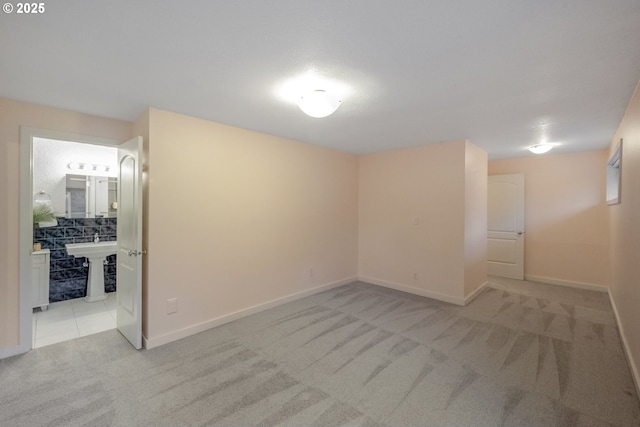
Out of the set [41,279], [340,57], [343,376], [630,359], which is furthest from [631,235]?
[41,279]

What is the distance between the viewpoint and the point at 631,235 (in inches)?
93.7

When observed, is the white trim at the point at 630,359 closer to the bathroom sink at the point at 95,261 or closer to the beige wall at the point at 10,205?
the beige wall at the point at 10,205

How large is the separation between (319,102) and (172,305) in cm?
245

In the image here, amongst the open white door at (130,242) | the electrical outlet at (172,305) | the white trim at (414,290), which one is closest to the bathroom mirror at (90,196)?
the open white door at (130,242)

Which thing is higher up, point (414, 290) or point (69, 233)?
point (69, 233)

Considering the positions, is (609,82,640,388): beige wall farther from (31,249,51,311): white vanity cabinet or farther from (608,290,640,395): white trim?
(31,249,51,311): white vanity cabinet

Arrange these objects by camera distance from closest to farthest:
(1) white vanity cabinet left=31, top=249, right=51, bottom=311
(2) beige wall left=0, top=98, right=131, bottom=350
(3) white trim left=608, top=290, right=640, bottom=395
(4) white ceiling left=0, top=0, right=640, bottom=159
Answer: (4) white ceiling left=0, top=0, right=640, bottom=159, (3) white trim left=608, top=290, right=640, bottom=395, (2) beige wall left=0, top=98, right=131, bottom=350, (1) white vanity cabinet left=31, top=249, right=51, bottom=311

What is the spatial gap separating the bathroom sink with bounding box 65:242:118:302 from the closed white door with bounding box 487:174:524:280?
652 cm

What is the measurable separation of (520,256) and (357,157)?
356 centimetres

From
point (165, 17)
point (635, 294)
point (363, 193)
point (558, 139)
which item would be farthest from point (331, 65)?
point (558, 139)

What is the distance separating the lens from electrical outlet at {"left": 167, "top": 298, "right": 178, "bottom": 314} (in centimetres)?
278

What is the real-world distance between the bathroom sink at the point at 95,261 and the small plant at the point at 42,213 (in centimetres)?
45

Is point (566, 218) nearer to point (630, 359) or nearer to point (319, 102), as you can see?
point (630, 359)

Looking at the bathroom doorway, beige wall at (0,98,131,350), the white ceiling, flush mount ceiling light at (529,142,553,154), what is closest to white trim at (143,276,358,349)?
the bathroom doorway
